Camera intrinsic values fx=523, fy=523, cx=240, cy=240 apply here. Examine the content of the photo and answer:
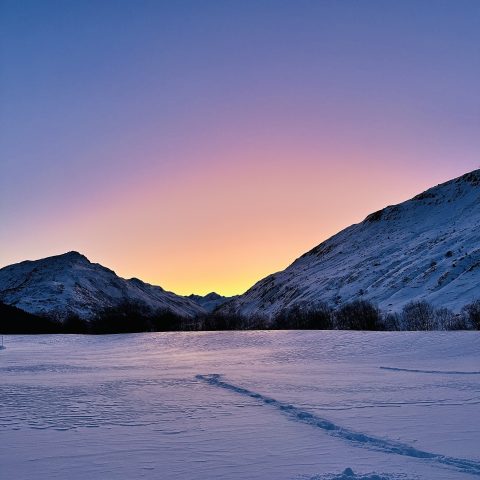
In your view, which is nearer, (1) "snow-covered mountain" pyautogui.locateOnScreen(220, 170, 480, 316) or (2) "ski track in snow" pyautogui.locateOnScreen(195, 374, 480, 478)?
Result: (2) "ski track in snow" pyautogui.locateOnScreen(195, 374, 480, 478)

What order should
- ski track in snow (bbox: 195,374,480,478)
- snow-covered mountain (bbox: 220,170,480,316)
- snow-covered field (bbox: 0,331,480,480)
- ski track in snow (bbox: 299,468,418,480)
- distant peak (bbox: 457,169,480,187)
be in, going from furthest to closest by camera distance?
distant peak (bbox: 457,169,480,187) < snow-covered mountain (bbox: 220,170,480,316) < snow-covered field (bbox: 0,331,480,480) < ski track in snow (bbox: 195,374,480,478) < ski track in snow (bbox: 299,468,418,480)

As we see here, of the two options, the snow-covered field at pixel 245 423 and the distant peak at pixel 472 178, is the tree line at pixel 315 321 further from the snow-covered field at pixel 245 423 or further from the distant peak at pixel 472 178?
the distant peak at pixel 472 178

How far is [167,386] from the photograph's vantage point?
16078 mm

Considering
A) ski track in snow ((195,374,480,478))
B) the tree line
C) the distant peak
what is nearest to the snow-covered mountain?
the distant peak

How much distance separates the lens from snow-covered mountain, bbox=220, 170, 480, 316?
94.6m

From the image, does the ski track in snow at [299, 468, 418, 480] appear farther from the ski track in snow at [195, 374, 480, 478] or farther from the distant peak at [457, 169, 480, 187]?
the distant peak at [457, 169, 480, 187]

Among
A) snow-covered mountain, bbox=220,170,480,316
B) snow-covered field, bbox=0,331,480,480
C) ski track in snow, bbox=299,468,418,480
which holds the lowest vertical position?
snow-covered field, bbox=0,331,480,480

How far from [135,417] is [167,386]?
519cm

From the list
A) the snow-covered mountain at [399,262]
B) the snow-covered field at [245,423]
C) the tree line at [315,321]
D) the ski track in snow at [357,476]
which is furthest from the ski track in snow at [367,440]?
the snow-covered mountain at [399,262]

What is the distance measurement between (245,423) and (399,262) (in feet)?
397

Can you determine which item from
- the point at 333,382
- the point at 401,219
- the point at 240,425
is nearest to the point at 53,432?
the point at 240,425

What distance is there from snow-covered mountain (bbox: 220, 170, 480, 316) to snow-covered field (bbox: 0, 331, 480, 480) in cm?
6541

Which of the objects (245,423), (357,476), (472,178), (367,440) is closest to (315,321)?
(245,423)

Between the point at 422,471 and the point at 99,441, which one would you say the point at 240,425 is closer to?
the point at 99,441
